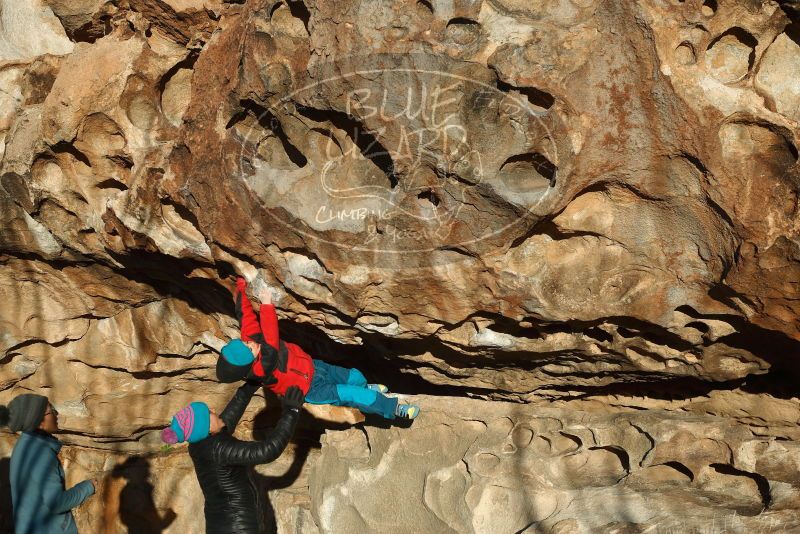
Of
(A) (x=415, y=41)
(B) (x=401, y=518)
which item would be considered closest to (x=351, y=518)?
(B) (x=401, y=518)

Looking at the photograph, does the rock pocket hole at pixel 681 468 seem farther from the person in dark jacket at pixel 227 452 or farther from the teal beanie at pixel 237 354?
the teal beanie at pixel 237 354

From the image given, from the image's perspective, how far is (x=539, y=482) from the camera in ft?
11.7

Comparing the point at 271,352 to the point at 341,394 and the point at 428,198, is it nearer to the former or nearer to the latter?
the point at 341,394

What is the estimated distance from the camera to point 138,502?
4824 millimetres

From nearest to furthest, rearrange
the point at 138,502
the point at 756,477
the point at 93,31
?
the point at 756,477
the point at 93,31
the point at 138,502

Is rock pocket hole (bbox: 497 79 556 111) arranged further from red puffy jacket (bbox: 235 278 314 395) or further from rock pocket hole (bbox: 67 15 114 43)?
rock pocket hole (bbox: 67 15 114 43)

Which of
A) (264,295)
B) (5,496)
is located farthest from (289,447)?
(5,496)

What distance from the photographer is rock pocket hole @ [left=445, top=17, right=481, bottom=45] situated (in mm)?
2662

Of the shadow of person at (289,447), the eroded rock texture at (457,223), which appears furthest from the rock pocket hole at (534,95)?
the shadow of person at (289,447)

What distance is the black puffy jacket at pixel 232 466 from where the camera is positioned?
10.3 ft

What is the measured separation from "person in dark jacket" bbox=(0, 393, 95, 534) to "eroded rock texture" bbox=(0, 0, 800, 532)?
2.81 ft

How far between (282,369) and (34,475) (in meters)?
1.09

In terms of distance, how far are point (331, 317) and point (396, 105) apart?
3.65ft

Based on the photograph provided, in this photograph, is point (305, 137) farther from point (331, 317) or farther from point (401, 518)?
point (401, 518)
